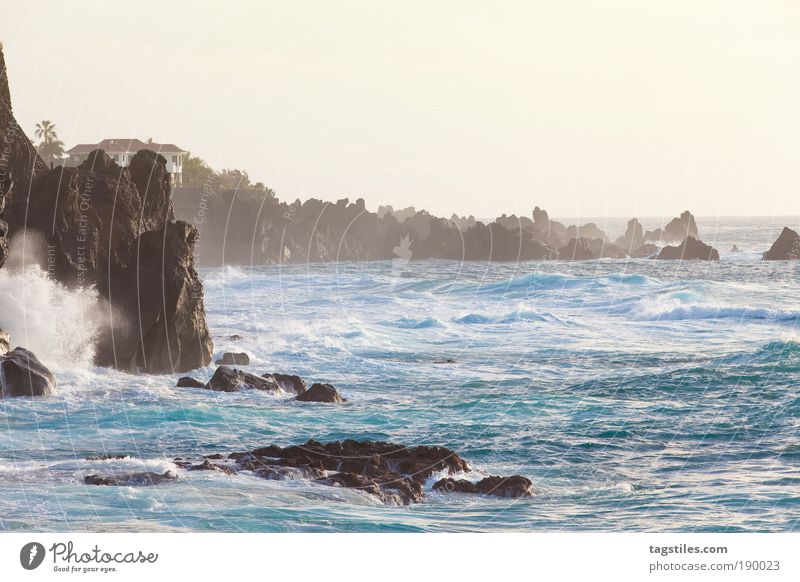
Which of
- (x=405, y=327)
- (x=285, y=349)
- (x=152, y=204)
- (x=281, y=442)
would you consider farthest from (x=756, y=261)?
→ (x=281, y=442)

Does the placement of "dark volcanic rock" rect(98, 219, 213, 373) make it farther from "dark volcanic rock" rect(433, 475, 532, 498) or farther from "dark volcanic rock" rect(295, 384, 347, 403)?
"dark volcanic rock" rect(433, 475, 532, 498)

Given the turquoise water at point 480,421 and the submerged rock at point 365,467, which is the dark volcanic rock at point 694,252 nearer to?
the turquoise water at point 480,421

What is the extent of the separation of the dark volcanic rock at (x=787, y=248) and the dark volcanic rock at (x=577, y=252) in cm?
2037

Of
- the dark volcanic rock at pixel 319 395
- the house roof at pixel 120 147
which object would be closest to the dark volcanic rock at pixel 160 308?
the dark volcanic rock at pixel 319 395

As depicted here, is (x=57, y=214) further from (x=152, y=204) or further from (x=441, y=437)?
(x=441, y=437)

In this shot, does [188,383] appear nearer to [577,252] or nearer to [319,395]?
[319,395]

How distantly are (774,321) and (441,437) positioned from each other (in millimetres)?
28361

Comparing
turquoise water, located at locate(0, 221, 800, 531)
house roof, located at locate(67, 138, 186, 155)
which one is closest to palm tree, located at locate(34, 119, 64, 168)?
house roof, located at locate(67, 138, 186, 155)

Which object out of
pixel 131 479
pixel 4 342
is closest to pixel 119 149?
pixel 4 342

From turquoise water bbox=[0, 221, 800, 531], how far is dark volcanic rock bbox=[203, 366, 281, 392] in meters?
0.57

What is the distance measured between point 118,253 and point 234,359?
5.61 meters

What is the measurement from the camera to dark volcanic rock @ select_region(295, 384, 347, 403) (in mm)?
28844

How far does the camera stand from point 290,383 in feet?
101

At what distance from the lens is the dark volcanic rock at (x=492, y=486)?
2066cm
